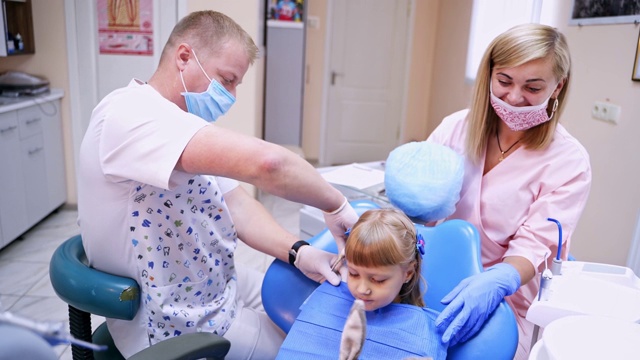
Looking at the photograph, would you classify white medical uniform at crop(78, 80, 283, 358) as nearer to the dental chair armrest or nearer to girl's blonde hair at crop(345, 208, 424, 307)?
the dental chair armrest

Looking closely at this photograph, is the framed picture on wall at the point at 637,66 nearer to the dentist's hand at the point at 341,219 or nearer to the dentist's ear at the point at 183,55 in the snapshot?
the dentist's hand at the point at 341,219

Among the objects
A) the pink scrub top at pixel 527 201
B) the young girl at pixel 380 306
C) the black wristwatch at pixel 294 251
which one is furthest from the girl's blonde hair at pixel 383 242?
the pink scrub top at pixel 527 201

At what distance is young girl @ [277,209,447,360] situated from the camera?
1077 millimetres

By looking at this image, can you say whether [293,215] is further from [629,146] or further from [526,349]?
[526,349]

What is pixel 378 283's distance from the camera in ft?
3.74

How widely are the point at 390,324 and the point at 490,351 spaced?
213mm

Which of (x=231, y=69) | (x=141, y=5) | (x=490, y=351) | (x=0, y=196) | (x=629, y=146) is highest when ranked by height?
(x=141, y=5)

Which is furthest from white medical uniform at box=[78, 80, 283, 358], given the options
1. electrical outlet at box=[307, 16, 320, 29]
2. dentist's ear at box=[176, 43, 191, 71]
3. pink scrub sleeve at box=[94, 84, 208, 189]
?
electrical outlet at box=[307, 16, 320, 29]

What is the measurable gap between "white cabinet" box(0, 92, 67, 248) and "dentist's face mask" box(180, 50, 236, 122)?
7.23 ft

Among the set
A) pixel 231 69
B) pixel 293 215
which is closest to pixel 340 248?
pixel 231 69

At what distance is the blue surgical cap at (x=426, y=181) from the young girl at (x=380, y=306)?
16 centimetres

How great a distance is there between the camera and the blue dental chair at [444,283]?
1059 mm

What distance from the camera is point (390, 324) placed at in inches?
44.1

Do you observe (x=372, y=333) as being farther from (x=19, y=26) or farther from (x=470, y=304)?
(x=19, y=26)
